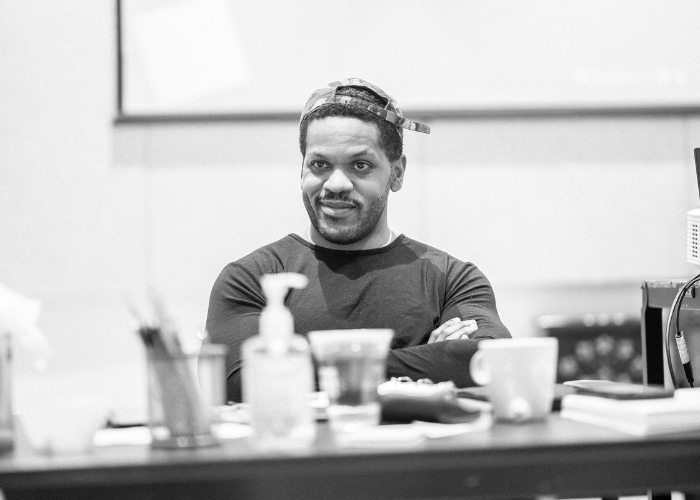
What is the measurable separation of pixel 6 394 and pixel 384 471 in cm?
41

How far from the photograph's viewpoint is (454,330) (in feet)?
5.98

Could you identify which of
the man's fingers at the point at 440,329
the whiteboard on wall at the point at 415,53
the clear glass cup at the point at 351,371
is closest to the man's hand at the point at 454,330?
the man's fingers at the point at 440,329

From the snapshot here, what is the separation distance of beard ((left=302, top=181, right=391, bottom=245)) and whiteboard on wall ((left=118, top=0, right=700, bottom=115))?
3.67 ft

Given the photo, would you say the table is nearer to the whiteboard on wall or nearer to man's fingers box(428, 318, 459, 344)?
man's fingers box(428, 318, 459, 344)

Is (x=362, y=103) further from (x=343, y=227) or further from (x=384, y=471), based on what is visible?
(x=384, y=471)

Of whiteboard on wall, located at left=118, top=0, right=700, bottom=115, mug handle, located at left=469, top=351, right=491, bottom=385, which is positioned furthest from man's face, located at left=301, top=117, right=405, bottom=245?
whiteboard on wall, located at left=118, top=0, right=700, bottom=115

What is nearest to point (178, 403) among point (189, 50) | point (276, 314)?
point (276, 314)

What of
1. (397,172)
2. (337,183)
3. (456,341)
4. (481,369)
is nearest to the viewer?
(481,369)

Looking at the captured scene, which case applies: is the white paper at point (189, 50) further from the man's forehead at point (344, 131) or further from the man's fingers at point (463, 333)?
the man's fingers at point (463, 333)

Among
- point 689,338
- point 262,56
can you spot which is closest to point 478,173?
point 262,56

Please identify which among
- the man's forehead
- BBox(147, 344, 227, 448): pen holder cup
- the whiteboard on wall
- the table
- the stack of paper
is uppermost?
the whiteboard on wall

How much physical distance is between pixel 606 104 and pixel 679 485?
2.40m

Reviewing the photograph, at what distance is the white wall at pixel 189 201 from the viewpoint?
305 centimetres

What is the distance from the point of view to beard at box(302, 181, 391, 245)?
2.02 m
